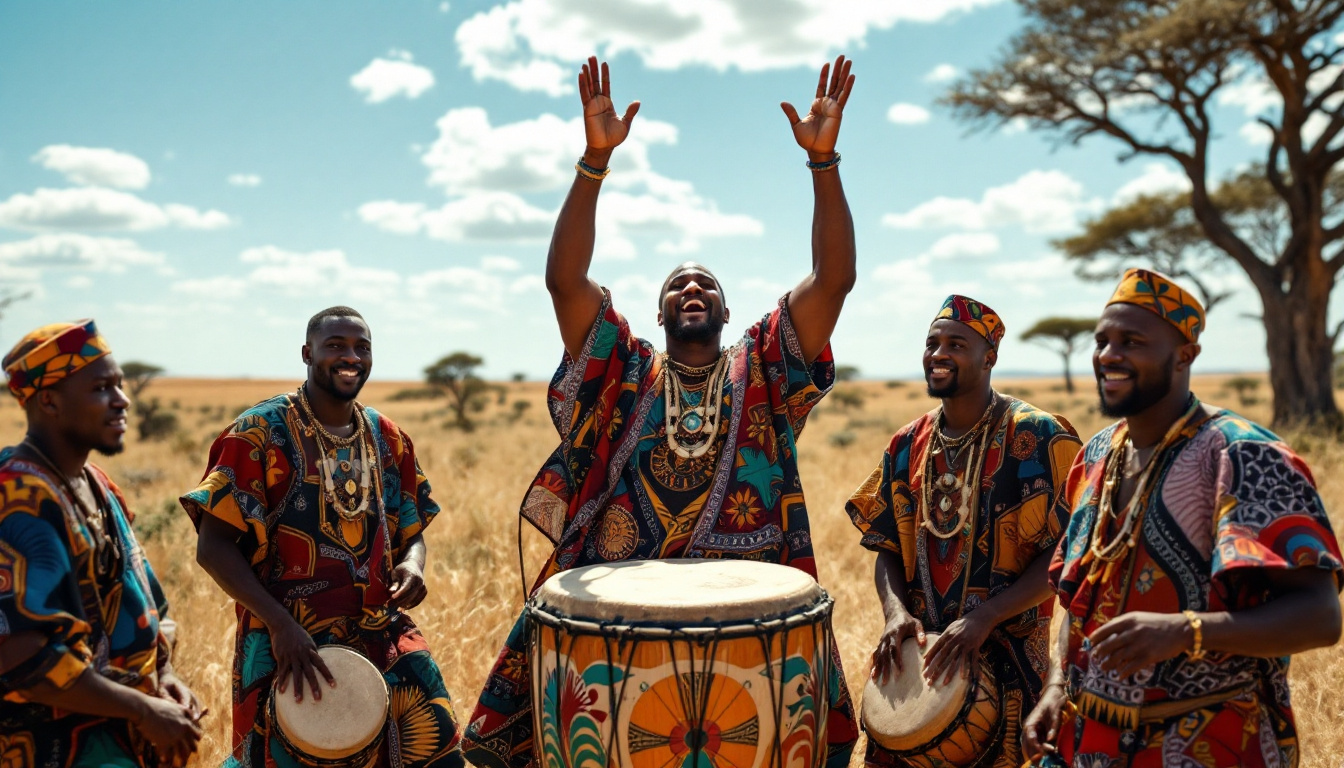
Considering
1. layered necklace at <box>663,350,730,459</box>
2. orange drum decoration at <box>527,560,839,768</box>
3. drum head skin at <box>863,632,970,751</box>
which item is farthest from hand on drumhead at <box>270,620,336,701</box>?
drum head skin at <box>863,632,970,751</box>

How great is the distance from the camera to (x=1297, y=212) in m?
16.4

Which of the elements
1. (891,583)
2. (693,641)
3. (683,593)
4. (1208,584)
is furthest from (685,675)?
(1208,584)

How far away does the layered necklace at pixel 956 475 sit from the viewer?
4.00 meters

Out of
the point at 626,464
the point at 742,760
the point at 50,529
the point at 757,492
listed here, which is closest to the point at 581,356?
the point at 626,464

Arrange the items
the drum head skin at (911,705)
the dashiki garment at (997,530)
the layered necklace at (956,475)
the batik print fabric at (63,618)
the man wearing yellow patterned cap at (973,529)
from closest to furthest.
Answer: the batik print fabric at (63,618)
the drum head skin at (911,705)
the man wearing yellow patterned cap at (973,529)
the dashiki garment at (997,530)
the layered necklace at (956,475)

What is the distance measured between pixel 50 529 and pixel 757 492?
8.32ft

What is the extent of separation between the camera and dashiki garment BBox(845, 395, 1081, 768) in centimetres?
388

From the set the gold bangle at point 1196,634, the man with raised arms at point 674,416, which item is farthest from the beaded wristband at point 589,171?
the gold bangle at point 1196,634

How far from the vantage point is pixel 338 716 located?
361 centimetres

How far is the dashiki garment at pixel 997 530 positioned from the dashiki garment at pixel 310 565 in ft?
5.86

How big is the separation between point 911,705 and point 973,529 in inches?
29.1

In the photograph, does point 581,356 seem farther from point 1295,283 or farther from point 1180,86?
point 1295,283

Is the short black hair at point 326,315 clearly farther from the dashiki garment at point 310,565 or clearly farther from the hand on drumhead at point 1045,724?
the hand on drumhead at point 1045,724

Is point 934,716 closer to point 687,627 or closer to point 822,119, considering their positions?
point 687,627
